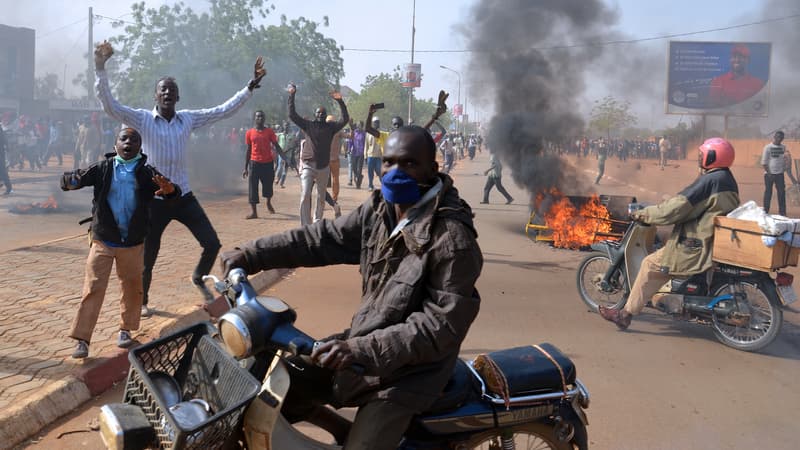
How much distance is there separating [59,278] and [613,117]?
136 feet

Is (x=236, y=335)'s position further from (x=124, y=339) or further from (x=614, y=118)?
(x=614, y=118)

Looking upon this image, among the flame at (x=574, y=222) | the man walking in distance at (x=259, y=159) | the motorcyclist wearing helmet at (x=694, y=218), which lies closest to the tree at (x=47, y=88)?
the man walking in distance at (x=259, y=159)

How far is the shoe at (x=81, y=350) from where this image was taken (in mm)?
4262

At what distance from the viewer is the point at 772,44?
29.9 m

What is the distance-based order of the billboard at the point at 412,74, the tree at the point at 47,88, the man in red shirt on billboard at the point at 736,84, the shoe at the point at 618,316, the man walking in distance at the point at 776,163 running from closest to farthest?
the shoe at the point at 618,316
the man walking in distance at the point at 776,163
the man in red shirt on billboard at the point at 736,84
the billboard at the point at 412,74
the tree at the point at 47,88

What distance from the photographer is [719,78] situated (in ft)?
107

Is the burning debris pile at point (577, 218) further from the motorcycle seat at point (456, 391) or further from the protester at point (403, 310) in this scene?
the protester at point (403, 310)

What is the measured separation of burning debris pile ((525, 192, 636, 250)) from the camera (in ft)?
31.3

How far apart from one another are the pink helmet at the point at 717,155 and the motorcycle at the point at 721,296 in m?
0.77

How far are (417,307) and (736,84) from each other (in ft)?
113

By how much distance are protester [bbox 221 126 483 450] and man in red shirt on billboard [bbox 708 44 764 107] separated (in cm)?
3357

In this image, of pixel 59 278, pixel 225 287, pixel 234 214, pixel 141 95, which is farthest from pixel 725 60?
pixel 225 287

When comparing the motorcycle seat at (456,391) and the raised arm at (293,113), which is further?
the raised arm at (293,113)

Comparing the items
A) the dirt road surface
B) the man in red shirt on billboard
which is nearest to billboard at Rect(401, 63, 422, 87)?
the man in red shirt on billboard
